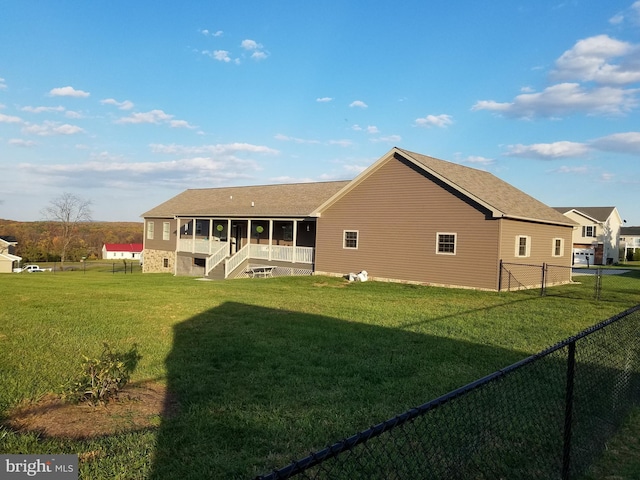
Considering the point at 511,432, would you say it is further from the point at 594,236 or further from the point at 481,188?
the point at 594,236

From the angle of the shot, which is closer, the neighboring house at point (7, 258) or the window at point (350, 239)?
the window at point (350, 239)

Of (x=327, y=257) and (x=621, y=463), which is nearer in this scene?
(x=621, y=463)

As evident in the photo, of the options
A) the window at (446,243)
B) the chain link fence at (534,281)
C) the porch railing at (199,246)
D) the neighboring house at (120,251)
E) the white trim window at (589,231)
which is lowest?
the neighboring house at (120,251)

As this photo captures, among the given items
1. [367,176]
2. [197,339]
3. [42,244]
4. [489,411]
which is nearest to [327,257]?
[367,176]

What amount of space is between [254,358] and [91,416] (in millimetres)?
2771

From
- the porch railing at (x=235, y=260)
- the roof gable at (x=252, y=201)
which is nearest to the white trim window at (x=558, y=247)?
the roof gable at (x=252, y=201)

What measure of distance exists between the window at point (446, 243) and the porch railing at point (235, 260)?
12025 millimetres

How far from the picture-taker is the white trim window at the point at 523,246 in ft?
65.3

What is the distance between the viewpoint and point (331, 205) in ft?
79.8

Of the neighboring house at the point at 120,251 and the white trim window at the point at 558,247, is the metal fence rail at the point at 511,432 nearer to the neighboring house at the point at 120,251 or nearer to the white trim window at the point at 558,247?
the white trim window at the point at 558,247

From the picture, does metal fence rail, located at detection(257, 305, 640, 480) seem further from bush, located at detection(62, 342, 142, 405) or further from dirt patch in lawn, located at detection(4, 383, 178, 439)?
bush, located at detection(62, 342, 142, 405)

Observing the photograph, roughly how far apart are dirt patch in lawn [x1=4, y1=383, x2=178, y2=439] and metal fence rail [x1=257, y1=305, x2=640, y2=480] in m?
2.06

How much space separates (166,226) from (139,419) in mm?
34285

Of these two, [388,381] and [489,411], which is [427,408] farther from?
[388,381]
